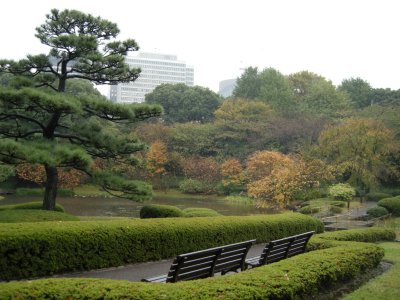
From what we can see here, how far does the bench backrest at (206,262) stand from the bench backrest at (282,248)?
390mm

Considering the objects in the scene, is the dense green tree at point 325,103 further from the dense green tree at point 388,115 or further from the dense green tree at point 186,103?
the dense green tree at point 186,103

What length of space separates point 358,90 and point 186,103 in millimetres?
25240

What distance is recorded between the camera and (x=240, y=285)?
173 inches

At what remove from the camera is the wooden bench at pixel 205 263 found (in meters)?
5.09

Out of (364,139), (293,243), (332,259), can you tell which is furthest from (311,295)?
(364,139)

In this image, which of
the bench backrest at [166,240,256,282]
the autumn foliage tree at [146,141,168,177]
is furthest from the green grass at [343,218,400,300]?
the autumn foliage tree at [146,141,168,177]

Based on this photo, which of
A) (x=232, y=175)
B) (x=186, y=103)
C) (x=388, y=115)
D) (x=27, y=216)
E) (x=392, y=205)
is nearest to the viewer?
(x=27, y=216)

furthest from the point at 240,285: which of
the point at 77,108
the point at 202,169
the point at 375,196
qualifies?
the point at 202,169

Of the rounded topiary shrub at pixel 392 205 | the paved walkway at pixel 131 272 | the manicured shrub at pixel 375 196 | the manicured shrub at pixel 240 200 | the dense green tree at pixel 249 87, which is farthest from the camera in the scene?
the dense green tree at pixel 249 87

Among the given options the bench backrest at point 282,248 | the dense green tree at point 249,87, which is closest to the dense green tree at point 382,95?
the dense green tree at point 249,87

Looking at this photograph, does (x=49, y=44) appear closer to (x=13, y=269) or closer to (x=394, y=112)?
(x=13, y=269)

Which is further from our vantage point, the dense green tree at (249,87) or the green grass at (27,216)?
the dense green tree at (249,87)

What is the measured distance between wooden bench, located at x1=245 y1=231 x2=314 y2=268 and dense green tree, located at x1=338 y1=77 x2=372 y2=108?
4858 centimetres

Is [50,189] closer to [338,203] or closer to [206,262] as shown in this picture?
[206,262]
